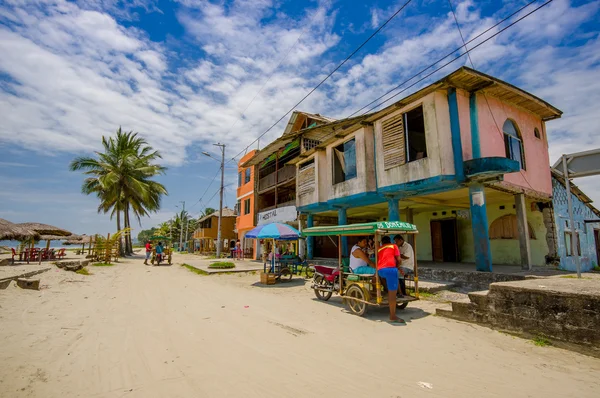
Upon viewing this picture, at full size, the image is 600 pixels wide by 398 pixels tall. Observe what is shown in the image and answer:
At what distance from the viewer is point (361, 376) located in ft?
12.5

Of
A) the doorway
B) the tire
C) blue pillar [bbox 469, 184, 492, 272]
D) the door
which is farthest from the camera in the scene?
the door

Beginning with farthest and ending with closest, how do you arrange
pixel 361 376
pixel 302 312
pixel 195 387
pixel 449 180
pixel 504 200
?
pixel 504 200
pixel 449 180
pixel 302 312
pixel 361 376
pixel 195 387

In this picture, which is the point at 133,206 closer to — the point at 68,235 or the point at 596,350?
the point at 68,235

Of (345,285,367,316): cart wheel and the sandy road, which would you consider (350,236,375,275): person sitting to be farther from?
the sandy road

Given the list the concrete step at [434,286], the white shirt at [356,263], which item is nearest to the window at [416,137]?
the concrete step at [434,286]

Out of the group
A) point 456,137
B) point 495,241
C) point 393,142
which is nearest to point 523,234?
point 495,241

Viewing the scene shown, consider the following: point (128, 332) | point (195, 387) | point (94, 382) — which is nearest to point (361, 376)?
point (195, 387)

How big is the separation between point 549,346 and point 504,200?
1047 centimetres

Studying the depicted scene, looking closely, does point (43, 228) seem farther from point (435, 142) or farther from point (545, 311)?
point (545, 311)

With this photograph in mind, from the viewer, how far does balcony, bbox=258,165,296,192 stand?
22362 millimetres

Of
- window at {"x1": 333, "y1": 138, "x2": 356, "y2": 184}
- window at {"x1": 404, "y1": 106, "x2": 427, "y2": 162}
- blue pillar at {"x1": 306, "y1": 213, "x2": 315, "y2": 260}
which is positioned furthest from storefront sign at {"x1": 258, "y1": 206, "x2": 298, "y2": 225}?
window at {"x1": 404, "y1": 106, "x2": 427, "y2": 162}

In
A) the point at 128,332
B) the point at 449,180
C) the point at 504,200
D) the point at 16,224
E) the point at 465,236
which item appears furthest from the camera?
the point at 16,224

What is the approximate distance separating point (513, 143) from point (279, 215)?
15421mm

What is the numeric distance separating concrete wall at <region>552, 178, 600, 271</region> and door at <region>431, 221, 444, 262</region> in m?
5.08
